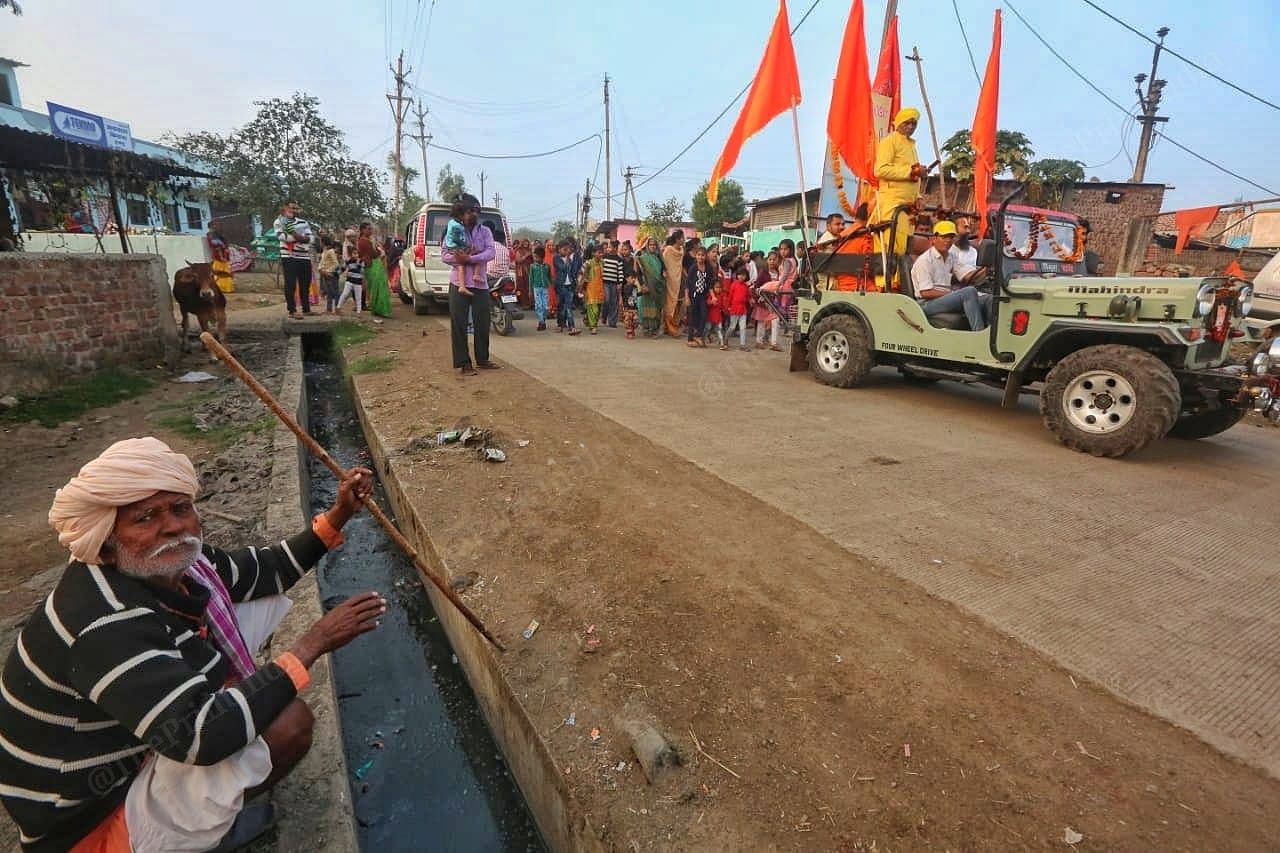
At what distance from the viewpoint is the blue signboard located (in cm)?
1602

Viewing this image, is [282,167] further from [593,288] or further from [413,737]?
[413,737]

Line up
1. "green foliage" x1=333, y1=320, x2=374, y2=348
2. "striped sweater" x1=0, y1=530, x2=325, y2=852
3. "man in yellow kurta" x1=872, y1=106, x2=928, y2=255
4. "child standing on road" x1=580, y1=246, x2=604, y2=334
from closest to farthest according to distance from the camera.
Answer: "striped sweater" x1=0, y1=530, x2=325, y2=852 < "man in yellow kurta" x1=872, y1=106, x2=928, y2=255 < "green foliage" x1=333, y1=320, x2=374, y2=348 < "child standing on road" x1=580, y1=246, x2=604, y2=334

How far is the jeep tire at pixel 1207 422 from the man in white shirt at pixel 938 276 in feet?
6.96

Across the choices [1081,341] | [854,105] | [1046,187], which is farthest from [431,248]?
[1046,187]

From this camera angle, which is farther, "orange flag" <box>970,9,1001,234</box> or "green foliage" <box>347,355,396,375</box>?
"orange flag" <box>970,9,1001,234</box>

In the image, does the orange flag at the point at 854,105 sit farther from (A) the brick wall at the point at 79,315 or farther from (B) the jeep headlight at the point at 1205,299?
(A) the brick wall at the point at 79,315

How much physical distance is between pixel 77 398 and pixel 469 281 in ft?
12.9

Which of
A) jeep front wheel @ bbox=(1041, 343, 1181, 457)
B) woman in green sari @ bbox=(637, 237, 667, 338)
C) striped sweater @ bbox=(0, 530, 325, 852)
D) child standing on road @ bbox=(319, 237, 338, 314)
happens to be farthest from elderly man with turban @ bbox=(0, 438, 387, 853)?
child standing on road @ bbox=(319, 237, 338, 314)

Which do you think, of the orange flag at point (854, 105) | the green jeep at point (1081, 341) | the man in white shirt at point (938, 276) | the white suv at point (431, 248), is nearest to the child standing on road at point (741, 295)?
the orange flag at point (854, 105)

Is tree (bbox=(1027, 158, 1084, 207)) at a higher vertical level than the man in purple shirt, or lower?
higher

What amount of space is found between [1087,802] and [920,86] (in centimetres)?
877

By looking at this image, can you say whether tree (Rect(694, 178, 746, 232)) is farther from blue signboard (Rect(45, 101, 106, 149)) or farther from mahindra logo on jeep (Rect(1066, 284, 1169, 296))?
mahindra logo on jeep (Rect(1066, 284, 1169, 296))

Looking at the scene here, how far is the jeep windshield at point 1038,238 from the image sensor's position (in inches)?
234

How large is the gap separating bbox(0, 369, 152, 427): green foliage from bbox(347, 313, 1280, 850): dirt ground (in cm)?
447
